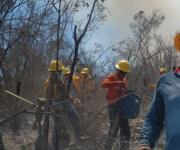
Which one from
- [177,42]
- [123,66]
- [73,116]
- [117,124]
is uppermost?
[177,42]

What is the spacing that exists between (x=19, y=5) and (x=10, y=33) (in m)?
0.87

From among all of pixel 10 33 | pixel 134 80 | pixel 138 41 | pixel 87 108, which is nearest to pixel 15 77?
pixel 10 33

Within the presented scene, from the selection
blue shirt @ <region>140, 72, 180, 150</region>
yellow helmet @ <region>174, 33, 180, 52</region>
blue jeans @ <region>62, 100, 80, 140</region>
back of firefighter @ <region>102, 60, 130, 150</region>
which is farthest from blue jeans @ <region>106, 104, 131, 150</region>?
yellow helmet @ <region>174, 33, 180, 52</region>

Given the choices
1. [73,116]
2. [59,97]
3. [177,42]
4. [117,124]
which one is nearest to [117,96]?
[117,124]

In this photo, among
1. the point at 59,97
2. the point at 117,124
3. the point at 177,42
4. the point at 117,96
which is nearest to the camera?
the point at 177,42

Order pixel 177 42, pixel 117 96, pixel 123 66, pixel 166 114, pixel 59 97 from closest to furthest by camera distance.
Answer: pixel 166 114 → pixel 177 42 → pixel 59 97 → pixel 117 96 → pixel 123 66

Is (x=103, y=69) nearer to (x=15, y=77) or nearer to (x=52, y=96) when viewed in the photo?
(x=15, y=77)

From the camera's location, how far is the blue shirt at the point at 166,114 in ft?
12.8

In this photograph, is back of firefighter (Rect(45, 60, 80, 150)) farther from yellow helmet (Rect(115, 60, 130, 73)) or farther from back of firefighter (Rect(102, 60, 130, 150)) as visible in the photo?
yellow helmet (Rect(115, 60, 130, 73))

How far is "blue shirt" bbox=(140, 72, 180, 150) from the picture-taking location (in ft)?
12.8

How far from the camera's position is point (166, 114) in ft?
13.4

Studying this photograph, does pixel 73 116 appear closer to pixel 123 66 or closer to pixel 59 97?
pixel 59 97

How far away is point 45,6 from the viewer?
1310 centimetres

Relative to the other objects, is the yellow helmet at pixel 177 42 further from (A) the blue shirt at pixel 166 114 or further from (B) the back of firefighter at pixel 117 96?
(B) the back of firefighter at pixel 117 96
